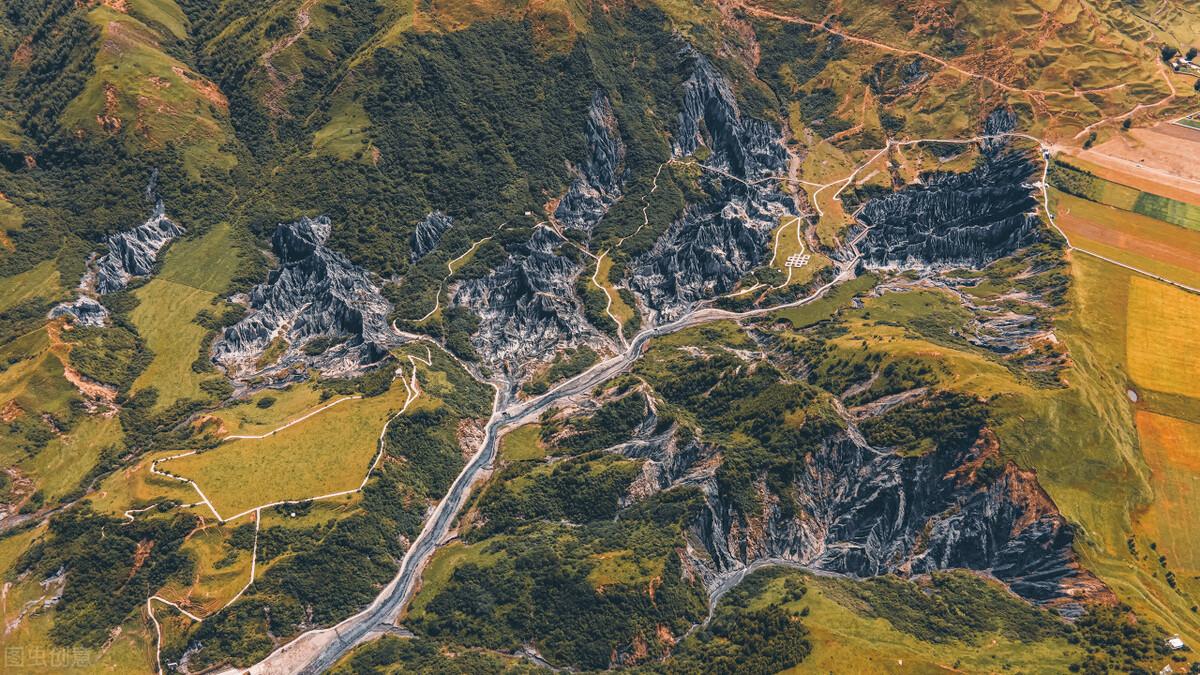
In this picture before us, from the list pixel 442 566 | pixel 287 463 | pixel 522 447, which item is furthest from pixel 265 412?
pixel 522 447

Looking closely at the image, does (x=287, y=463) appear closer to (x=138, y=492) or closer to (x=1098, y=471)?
(x=138, y=492)

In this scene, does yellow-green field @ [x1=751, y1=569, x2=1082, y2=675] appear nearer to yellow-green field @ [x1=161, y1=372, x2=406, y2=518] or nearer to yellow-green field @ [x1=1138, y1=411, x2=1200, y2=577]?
yellow-green field @ [x1=1138, y1=411, x2=1200, y2=577]

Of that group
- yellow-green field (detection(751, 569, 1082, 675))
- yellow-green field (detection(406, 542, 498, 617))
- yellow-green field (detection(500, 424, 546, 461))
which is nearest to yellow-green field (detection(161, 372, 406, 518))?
yellow-green field (detection(406, 542, 498, 617))

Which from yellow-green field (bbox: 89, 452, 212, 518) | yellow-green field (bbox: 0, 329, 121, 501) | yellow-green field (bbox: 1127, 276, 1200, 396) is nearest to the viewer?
yellow-green field (bbox: 89, 452, 212, 518)

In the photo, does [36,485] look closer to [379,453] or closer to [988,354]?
[379,453]

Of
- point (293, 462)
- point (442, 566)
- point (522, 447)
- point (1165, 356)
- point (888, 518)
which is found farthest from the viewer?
point (522, 447)

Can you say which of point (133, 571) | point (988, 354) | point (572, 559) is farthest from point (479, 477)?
point (988, 354)
